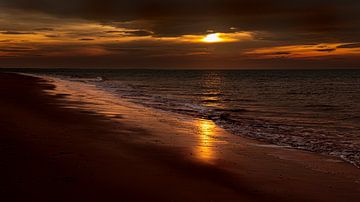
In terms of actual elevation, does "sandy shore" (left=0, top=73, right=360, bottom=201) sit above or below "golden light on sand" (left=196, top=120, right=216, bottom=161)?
above

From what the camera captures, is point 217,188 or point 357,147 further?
point 357,147

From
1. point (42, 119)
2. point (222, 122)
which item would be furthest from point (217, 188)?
point (222, 122)

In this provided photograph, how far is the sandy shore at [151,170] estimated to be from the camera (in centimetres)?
644

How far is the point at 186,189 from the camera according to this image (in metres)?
6.81

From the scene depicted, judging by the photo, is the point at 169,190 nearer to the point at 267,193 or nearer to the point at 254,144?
the point at 267,193

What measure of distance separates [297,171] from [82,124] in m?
7.90

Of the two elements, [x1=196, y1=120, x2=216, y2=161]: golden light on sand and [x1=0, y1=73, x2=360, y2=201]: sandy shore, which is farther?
[x1=196, y1=120, x2=216, y2=161]: golden light on sand

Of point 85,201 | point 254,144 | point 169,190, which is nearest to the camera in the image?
point 85,201

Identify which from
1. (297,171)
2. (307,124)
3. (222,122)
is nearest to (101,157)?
(297,171)

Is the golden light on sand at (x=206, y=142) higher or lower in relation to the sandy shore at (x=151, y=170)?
lower

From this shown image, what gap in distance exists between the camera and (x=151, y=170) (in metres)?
7.97

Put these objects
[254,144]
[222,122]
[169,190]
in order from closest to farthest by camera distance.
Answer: [169,190] → [254,144] → [222,122]

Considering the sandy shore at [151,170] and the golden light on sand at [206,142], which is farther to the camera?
the golden light on sand at [206,142]

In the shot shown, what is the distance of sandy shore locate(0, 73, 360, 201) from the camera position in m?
6.44
